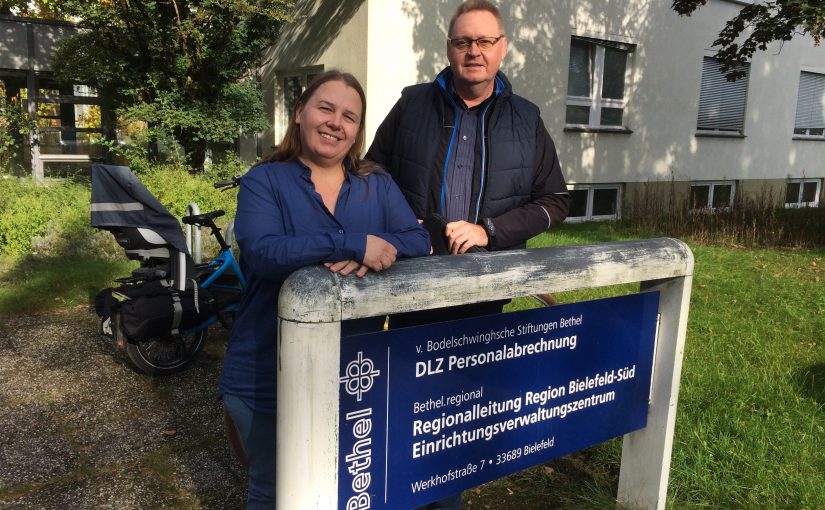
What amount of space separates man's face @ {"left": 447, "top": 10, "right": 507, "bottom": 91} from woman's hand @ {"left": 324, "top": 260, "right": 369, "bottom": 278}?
948mm

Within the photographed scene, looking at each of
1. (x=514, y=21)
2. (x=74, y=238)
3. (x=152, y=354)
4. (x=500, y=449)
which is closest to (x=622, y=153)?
(x=514, y=21)

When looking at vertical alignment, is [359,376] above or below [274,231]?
below

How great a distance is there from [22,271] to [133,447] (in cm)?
426

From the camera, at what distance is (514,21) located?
11.5 m

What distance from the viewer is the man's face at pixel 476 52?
222 cm

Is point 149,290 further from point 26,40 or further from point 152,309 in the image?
point 26,40

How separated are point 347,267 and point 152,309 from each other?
9.60 ft

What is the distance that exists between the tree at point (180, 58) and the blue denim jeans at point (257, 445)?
28.9 feet

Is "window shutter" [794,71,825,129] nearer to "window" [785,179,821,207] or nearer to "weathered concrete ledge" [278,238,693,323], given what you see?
"window" [785,179,821,207]

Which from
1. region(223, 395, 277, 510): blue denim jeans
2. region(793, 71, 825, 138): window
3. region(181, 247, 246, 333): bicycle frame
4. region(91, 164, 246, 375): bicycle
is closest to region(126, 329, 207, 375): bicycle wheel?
region(91, 164, 246, 375): bicycle

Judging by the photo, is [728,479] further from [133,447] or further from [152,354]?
[152,354]

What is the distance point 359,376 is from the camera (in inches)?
63.6

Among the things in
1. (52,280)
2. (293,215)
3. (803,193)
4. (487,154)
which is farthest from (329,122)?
(803,193)

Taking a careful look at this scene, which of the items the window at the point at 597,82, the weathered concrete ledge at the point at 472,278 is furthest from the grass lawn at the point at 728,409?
the window at the point at 597,82
